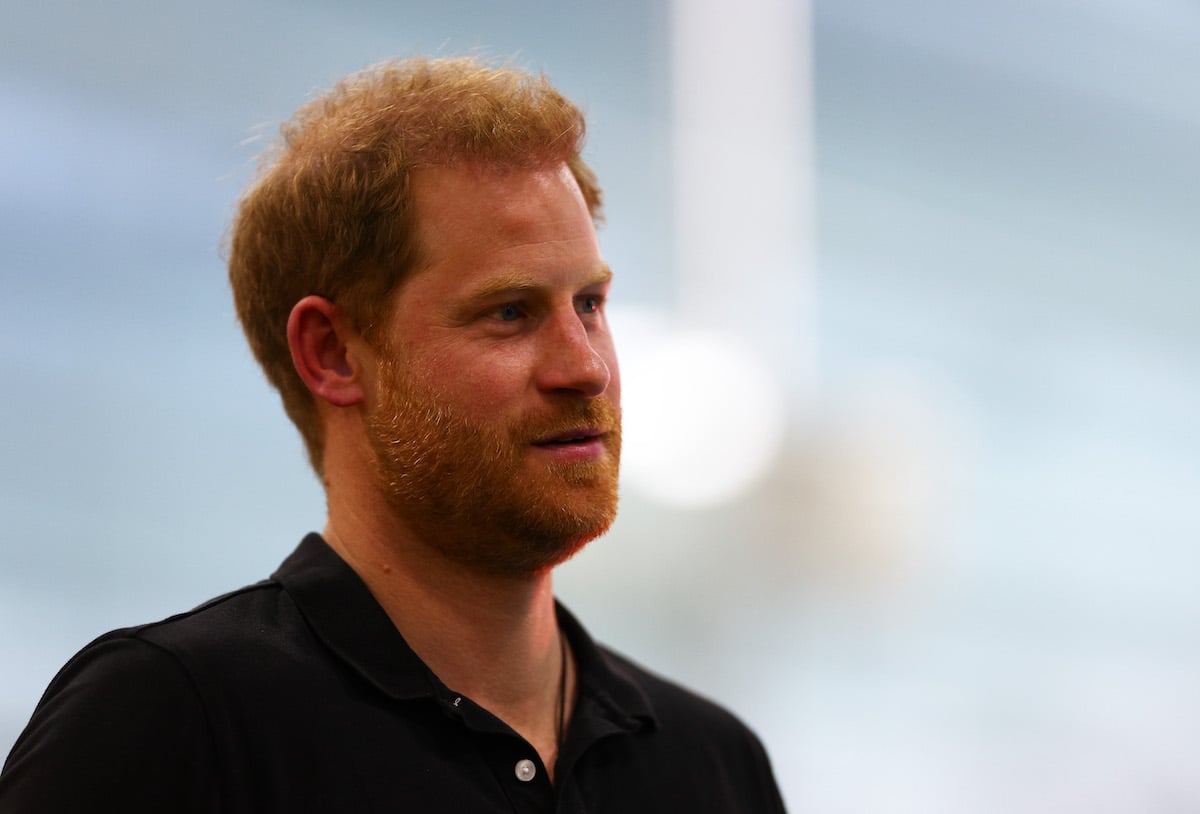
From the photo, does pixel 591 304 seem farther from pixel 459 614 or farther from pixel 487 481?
pixel 459 614

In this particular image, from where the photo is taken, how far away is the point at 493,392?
1478 mm

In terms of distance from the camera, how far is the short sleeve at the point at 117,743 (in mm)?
1201

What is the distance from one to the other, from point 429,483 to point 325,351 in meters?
0.24

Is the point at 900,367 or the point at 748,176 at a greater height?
the point at 748,176

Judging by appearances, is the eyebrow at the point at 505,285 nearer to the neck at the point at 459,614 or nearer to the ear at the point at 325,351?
the ear at the point at 325,351

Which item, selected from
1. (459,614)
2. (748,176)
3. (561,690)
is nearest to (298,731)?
(459,614)

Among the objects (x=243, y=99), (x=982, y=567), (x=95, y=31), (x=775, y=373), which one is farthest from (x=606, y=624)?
(x=95, y=31)

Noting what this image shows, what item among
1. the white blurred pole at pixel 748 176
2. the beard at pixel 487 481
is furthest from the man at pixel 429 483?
the white blurred pole at pixel 748 176

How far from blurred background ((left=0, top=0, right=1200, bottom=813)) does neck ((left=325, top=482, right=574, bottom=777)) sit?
1.06 metres

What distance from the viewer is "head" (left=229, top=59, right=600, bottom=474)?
1550 mm

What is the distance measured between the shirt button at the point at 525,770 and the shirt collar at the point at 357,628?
126mm

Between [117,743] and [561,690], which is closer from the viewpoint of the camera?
Result: [117,743]

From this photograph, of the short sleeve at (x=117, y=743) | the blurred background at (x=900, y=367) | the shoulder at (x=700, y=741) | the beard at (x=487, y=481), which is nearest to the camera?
the short sleeve at (x=117, y=743)

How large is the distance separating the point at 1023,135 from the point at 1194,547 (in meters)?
1.36
